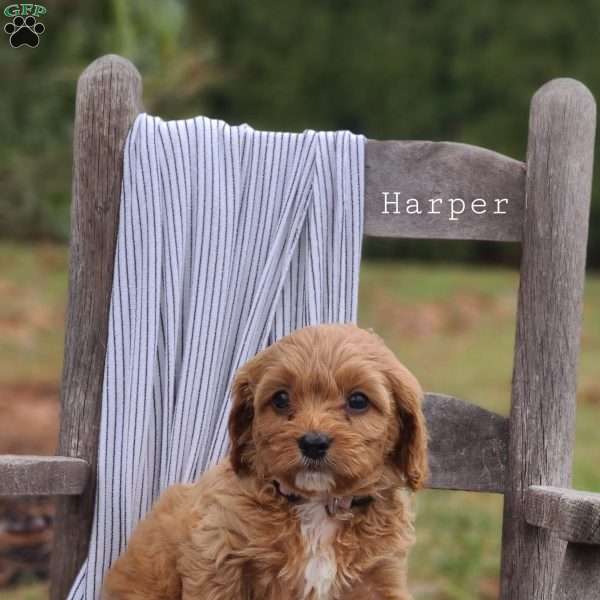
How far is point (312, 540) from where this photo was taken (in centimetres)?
272

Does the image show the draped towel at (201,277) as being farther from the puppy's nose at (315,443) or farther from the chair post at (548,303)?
the puppy's nose at (315,443)

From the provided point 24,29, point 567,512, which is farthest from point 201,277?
point 24,29

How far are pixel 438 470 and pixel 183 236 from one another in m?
0.96

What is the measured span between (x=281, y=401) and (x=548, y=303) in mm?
976

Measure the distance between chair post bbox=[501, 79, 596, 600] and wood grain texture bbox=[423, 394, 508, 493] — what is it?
0.15 feet

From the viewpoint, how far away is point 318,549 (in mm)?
2727

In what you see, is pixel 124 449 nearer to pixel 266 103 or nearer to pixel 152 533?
pixel 152 533

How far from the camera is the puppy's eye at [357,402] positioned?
2.57 m

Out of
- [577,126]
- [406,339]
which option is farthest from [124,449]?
[406,339]

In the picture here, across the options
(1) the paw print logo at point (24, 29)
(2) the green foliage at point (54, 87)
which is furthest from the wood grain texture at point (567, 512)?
(2) the green foliage at point (54, 87)

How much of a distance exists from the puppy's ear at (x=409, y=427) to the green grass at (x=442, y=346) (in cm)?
273

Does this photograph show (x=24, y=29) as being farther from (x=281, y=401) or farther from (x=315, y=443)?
(x=315, y=443)

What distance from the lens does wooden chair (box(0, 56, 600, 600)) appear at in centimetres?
323

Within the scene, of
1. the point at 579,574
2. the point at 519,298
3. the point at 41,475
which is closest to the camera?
the point at 579,574
